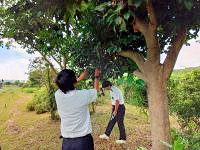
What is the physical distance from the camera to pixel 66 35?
26.1 ft

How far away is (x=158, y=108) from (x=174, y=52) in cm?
83

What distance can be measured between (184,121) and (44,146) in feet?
12.6

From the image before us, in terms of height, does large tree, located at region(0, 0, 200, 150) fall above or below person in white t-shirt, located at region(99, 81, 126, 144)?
above

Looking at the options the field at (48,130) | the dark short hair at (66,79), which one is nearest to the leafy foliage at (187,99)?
the field at (48,130)

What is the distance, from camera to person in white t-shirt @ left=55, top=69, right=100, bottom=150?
4992 mm

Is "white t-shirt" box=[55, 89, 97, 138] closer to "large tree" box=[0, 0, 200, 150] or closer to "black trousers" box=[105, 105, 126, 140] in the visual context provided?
"large tree" box=[0, 0, 200, 150]

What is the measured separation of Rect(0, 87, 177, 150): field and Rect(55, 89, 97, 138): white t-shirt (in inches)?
215

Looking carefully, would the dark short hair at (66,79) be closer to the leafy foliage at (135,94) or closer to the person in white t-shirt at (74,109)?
the person in white t-shirt at (74,109)

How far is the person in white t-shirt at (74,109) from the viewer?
4.99 m

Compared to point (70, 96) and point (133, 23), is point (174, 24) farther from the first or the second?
point (70, 96)

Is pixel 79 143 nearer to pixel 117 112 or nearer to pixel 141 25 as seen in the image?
pixel 141 25

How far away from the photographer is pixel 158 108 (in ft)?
21.0

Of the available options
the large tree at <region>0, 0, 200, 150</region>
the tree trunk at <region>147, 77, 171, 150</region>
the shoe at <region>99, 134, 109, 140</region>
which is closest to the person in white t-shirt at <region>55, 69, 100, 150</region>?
the large tree at <region>0, 0, 200, 150</region>

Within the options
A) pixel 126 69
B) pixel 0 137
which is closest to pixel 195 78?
pixel 126 69
